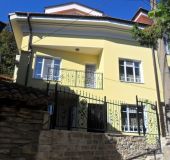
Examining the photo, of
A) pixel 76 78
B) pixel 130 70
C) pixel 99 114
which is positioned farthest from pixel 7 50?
pixel 99 114

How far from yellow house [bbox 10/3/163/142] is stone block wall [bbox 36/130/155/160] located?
5.12 metres

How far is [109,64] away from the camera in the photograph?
48.6 ft

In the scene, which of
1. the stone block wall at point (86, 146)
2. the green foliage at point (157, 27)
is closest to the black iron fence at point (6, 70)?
the green foliage at point (157, 27)

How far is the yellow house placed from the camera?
47.1ft

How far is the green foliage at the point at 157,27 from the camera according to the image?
762cm

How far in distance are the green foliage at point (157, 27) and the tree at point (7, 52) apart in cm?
1743

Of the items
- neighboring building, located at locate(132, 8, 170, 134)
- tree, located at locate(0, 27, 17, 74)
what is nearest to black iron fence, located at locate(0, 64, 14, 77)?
tree, located at locate(0, 27, 17, 74)

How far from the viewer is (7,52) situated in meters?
25.6

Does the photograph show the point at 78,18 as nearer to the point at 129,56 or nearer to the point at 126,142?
the point at 129,56

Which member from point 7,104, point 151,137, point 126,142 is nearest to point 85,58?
point 151,137

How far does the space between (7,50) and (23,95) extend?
21.2 m

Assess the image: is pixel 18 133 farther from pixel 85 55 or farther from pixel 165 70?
pixel 165 70

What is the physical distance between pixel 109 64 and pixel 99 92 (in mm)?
1904

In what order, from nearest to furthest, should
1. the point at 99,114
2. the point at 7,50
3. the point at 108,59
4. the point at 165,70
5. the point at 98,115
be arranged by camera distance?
the point at 99,114, the point at 98,115, the point at 108,59, the point at 165,70, the point at 7,50
